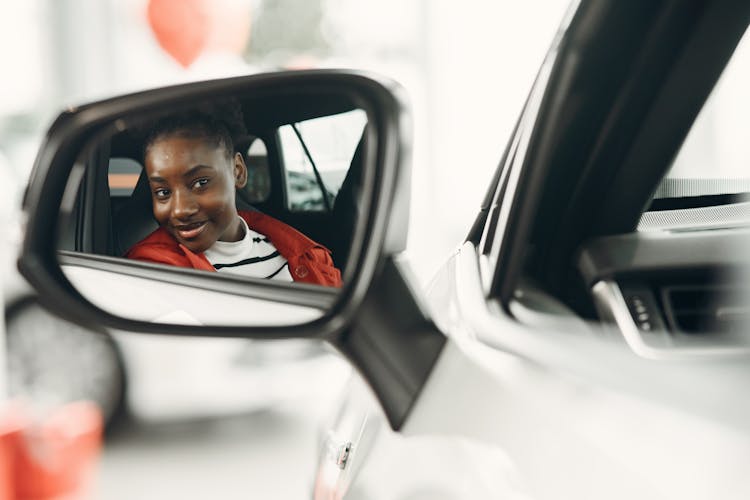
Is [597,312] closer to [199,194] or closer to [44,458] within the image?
[199,194]

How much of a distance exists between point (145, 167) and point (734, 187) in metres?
0.62

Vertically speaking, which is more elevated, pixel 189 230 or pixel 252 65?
pixel 189 230

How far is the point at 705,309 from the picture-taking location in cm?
76

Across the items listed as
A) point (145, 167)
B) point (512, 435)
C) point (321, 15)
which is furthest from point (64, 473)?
point (321, 15)

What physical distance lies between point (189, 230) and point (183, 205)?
0.08 ft

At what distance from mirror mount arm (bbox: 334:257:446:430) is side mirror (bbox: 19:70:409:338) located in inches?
0.6

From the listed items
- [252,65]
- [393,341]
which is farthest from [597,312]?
[252,65]

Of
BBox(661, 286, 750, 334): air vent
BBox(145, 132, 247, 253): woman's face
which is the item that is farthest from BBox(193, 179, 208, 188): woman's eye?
BBox(661, 286, 750, 334): air vent

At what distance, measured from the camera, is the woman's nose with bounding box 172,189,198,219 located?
0.83 m

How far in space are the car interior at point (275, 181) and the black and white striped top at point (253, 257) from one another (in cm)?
3

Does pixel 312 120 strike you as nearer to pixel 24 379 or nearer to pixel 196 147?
pixel 196 147

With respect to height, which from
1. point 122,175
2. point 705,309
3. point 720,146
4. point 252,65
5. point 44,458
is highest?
point 720,146

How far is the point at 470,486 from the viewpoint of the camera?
709 millimetres

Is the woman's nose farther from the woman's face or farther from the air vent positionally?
the air vent
